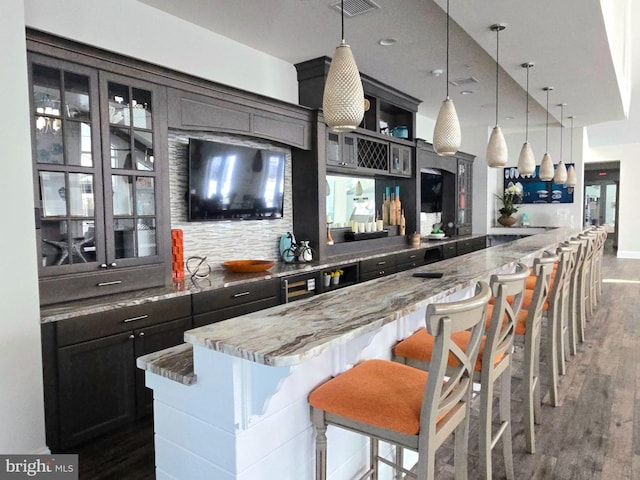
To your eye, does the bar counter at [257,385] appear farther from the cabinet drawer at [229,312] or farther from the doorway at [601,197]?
the doorway at [601,197]

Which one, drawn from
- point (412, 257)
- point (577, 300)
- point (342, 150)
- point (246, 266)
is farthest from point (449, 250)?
point (246, 266)

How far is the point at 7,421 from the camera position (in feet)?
6.91

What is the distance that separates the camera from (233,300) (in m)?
3.25

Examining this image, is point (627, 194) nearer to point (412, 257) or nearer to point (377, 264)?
point (412, 257)

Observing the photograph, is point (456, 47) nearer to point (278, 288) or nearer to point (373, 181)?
point (373, 181)

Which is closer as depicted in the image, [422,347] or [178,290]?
[422,347]

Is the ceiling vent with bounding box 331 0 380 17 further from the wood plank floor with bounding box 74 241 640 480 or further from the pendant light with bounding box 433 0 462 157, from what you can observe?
the wood plank floor with bounding box 74 241 640 480

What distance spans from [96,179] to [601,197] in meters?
14.3

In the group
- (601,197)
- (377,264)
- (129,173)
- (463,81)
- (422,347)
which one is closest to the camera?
(422,347)

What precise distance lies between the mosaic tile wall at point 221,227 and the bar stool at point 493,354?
2218mm

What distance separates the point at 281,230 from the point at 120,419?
2.38 m

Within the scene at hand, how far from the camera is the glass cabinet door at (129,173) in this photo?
2.72 m

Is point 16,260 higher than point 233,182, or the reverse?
point 233,182

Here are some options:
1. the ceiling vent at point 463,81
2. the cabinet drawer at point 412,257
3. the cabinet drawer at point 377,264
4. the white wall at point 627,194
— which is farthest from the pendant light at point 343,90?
the white wall at point 627,194
